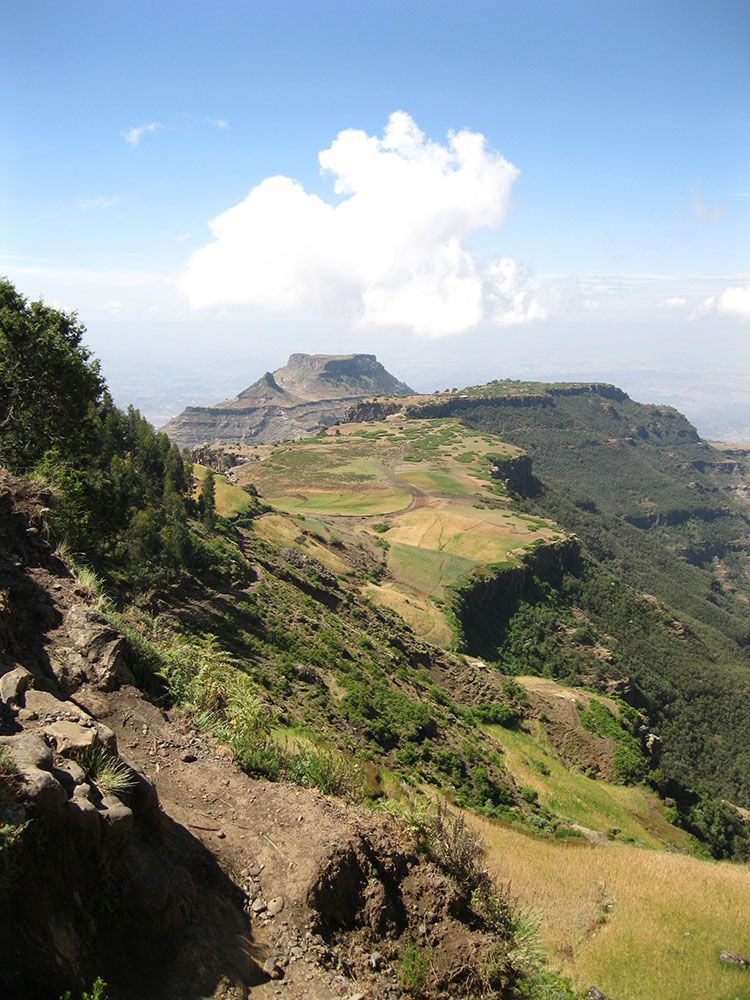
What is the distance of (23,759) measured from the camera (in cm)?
568

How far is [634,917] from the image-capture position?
44.0 feet

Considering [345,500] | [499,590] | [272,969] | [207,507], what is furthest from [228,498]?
[272,969]

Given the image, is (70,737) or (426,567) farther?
(426,567)

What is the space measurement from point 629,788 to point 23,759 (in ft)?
128

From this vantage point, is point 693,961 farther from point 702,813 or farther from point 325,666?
point 702,813

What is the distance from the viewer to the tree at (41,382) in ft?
75.4

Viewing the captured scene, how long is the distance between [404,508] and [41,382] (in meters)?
68.6

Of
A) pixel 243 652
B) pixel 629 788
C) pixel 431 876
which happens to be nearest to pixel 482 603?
pixel 629 788

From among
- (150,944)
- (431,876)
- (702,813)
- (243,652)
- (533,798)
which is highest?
(150,944)

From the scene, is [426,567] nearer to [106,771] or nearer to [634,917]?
[634,917]

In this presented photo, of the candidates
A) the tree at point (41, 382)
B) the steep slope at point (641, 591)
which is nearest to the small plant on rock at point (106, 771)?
the tree at point (41, 382)

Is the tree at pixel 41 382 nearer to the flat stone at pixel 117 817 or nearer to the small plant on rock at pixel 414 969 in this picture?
the flat stone at pixel 117 817

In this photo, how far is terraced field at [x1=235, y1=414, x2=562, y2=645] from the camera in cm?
6341

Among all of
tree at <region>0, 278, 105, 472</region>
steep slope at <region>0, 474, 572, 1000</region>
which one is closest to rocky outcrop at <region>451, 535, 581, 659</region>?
tree at <region>0, 278, 105, 472</region>
